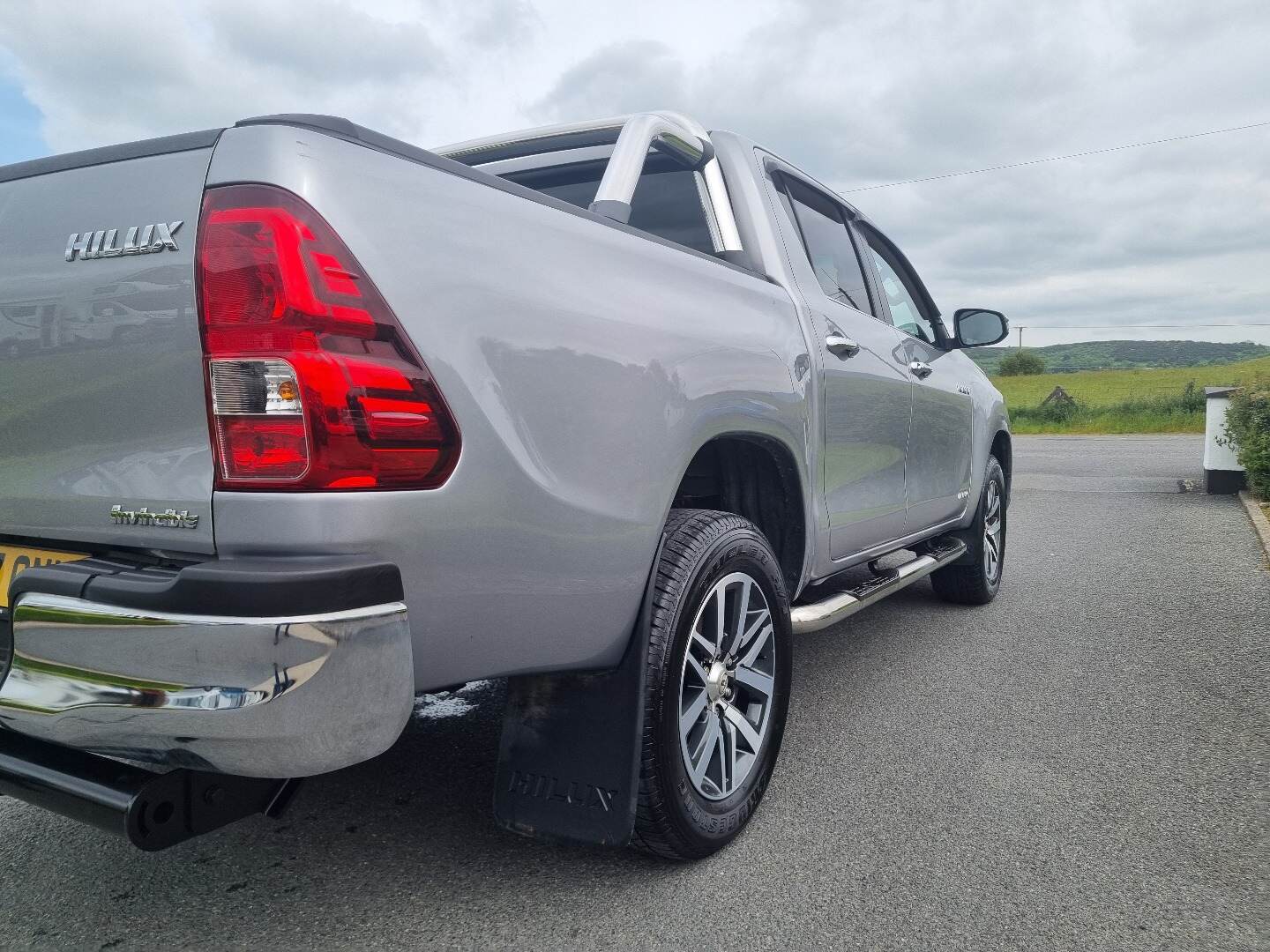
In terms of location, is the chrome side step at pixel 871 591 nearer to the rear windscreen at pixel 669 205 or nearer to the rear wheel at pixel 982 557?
the rear wheel at pixel 982 557

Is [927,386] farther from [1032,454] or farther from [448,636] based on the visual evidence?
[1032,454]

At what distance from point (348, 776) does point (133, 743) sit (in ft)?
4.71

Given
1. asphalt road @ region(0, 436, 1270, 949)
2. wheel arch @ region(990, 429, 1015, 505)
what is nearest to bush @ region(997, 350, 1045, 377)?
wheel arch @ region(990, 429, 1015, 505)

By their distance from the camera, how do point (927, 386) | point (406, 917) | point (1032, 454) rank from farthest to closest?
point (1032, 454), point (927, 386), point (406, 917)

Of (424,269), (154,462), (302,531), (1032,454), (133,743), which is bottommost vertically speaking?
(1032,454)

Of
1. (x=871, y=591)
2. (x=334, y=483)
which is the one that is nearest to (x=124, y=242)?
(x=334, y=483)

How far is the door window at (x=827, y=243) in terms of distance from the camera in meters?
3.43

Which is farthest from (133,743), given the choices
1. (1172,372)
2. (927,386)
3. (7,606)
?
(1172,372)

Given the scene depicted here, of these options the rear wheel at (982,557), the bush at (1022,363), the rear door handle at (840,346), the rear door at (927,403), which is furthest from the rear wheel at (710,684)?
the bush at (1022,363)

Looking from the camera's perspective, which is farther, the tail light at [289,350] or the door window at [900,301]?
the door window at [900,301]

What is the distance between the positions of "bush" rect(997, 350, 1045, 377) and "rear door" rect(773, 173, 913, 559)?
84.2 meters

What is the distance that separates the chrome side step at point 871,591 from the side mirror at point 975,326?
100 centimetres

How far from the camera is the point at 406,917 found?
210cm

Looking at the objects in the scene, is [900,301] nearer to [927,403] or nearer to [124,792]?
[927,403]
